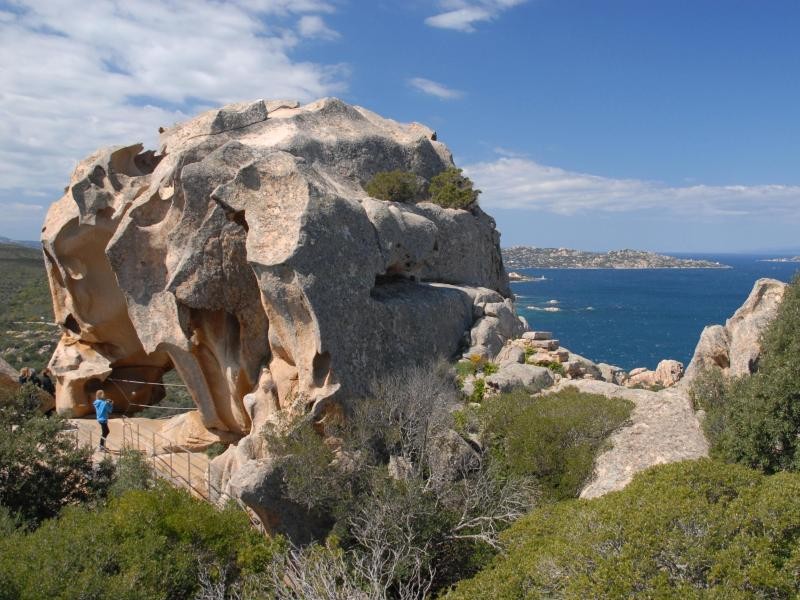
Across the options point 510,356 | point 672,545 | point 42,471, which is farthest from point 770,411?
point 42,471

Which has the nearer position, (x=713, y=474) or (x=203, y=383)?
(x=713, y=474)

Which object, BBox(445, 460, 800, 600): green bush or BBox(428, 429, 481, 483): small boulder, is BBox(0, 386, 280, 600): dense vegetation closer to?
BBox(428, 429, 481, 483): small boulder

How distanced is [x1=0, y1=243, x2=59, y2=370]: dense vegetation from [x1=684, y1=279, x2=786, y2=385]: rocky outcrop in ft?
113

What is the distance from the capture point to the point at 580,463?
14477 millimetres

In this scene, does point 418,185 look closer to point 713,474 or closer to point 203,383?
point 203,383

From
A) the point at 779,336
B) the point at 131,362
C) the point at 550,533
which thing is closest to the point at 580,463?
the point at 550,533

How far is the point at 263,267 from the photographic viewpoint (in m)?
15.4

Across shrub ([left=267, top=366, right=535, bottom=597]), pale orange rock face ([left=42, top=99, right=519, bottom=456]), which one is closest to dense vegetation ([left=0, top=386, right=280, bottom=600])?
shrub ([left=267, top=366, right=535, bottom=597])

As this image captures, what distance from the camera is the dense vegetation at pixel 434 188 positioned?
2158 cm

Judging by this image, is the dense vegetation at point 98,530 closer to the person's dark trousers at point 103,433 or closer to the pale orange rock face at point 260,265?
the pale orange rock face at point 260,265

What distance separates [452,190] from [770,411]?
1307 cm

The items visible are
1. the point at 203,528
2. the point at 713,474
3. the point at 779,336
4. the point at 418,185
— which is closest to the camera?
the point at 713,474

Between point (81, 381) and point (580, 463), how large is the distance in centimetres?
1885

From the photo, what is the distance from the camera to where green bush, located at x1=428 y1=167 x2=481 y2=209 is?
915 inches
